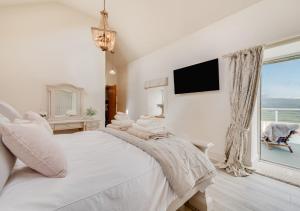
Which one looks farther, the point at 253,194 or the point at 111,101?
the point at 111,101

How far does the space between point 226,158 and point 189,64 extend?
6.88 feet

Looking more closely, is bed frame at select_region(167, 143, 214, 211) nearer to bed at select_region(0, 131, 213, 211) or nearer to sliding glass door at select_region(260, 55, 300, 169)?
bed at select_region(0, 131, 213, 211)

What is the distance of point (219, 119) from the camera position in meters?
3.06

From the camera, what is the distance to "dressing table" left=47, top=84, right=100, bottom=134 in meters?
3.92

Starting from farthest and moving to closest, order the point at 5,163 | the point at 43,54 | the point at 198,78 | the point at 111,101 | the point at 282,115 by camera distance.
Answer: the point at 111,101 → the point at 282,115 → the point at 43,54 → the point at 198,78 → the point at 5,163

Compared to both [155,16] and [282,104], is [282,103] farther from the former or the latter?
[155,16]

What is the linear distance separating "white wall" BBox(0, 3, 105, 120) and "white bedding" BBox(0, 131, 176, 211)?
10.9ft

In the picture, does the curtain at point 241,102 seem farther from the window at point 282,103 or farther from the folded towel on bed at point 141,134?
the folded towel on bed at point 141,134

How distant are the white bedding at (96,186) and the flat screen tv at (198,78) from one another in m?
2.34

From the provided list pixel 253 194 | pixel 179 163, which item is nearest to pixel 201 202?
pixel 179 163

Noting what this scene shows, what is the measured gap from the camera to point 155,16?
3621mm

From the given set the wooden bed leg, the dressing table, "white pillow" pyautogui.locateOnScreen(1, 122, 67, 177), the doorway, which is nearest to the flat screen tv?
the wooden bed leg

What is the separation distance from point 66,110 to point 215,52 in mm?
3766

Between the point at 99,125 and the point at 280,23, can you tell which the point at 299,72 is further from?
the point at 99,125
